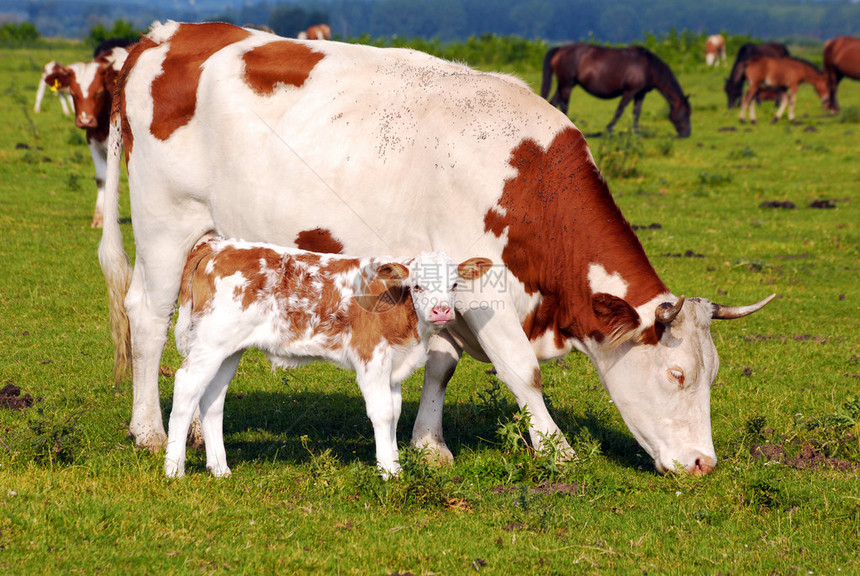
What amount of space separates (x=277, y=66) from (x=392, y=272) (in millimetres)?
2095

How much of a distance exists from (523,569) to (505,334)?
1798mm

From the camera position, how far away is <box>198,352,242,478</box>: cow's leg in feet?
20.2

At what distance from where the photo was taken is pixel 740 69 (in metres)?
32.1

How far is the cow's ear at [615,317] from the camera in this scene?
6.08 m

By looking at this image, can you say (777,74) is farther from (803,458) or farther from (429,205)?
(429,205)

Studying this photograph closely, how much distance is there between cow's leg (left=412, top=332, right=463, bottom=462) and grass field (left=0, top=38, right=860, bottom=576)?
1.14 feet

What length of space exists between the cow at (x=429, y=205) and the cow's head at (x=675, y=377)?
11 millimetres

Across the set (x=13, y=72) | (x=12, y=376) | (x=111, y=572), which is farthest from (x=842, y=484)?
(x=13, y=72)

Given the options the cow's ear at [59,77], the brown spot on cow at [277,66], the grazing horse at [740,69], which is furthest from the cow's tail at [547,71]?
the brown spot on cow at [277,66]

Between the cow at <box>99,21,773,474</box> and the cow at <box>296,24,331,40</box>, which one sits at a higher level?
the cow at <box>99,21,773,474</box>

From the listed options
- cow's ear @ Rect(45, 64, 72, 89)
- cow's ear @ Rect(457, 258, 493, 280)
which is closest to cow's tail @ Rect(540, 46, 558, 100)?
cow's ear @ Rect(45, 64, 72, 89)

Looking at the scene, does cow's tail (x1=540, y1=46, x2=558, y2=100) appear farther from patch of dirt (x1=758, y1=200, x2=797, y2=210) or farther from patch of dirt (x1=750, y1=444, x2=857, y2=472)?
patch of dirt (x1=750, y1=444, x2=857, y2=472)

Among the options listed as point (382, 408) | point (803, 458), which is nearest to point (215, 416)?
point (382, 408)

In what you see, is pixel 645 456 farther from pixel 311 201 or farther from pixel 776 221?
pixel 776 221
